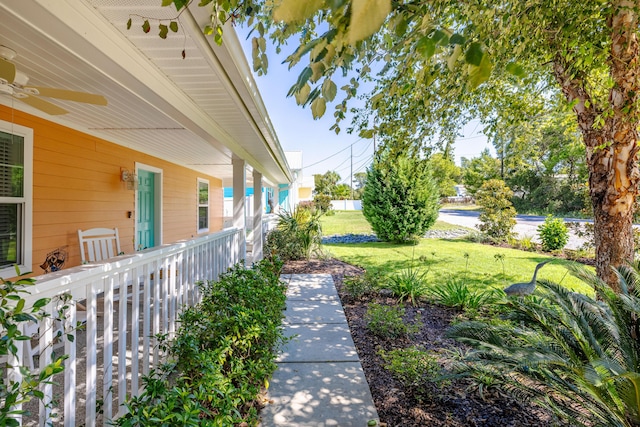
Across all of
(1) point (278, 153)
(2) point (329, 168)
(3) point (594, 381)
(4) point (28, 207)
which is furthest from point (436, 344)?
(2) point (329, 168)

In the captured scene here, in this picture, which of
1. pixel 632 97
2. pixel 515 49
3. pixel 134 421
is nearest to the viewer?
pixel 134 421

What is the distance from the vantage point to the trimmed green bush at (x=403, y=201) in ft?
32.7

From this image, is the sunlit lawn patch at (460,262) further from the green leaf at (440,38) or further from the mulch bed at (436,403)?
the green leaf at (440,38)

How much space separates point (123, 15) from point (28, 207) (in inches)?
129

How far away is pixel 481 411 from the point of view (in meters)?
2.23

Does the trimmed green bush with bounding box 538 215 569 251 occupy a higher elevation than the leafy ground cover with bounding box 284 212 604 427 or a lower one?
higher

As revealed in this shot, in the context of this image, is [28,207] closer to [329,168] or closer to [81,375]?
[81,375]

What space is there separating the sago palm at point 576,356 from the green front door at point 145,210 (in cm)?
601

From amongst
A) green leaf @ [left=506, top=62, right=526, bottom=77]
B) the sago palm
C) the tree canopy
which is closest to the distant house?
the tree canopy

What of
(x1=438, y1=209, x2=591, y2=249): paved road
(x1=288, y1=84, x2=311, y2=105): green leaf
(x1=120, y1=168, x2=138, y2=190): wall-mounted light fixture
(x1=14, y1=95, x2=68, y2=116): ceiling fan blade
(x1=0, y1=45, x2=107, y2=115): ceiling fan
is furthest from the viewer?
(x1=438, y1=209, x2=591, y2=249): paved road

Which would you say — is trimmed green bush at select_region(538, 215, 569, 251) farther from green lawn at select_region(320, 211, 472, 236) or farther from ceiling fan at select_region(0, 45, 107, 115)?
ceiling fan at select_region(0, 45, 107, 115)

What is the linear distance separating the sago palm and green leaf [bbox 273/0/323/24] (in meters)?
1.99

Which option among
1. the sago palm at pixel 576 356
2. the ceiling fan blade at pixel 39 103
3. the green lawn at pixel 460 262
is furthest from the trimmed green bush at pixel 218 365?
the green lawn at pixel 460 262

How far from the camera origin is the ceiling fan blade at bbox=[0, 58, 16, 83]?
1.90 m
